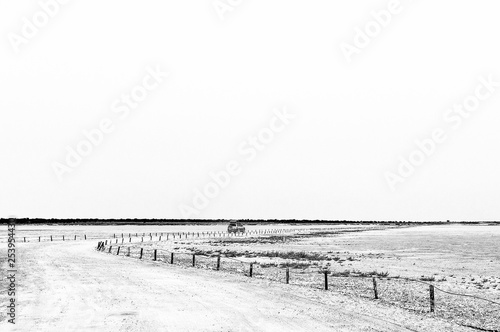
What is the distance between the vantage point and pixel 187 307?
17594mm

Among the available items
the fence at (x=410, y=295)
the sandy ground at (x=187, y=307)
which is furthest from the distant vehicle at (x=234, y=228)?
the sandy ground at (x=187, y=307)

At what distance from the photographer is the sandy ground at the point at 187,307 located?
14.6m

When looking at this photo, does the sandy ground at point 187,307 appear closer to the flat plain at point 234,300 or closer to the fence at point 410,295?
the flat plain at point 234,300

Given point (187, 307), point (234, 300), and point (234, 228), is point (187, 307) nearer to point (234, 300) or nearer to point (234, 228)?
point (234, 300)

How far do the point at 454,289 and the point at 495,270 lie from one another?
11.2m

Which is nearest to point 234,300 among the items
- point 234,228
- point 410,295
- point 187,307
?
point 187,307

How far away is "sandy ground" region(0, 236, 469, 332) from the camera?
14.6 meters

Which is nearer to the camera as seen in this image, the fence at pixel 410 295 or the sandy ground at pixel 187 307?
the sandy ground at pixel 187 307

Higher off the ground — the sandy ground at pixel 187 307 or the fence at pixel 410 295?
the sandy ground at pixel 187 307

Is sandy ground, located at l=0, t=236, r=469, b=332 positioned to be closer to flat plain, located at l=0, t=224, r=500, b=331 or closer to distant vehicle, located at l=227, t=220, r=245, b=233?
flat plain, located at l=0, t=224, r=500, b=331

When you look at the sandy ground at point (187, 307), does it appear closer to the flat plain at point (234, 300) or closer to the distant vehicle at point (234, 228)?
the flat plain at point (234, 300)

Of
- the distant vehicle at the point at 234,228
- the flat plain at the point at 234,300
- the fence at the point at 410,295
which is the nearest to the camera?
the flat plain at the point at 234,300

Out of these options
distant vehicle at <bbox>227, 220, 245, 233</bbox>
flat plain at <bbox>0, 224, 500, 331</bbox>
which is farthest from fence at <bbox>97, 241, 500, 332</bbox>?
distant vehicle at <bbox>227, 220, 245, 233</bbox>

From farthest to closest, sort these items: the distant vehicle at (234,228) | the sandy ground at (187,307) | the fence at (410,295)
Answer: the distant vehicle at (234,228), the fence at (410,295), the sandy ground at (187,307)
